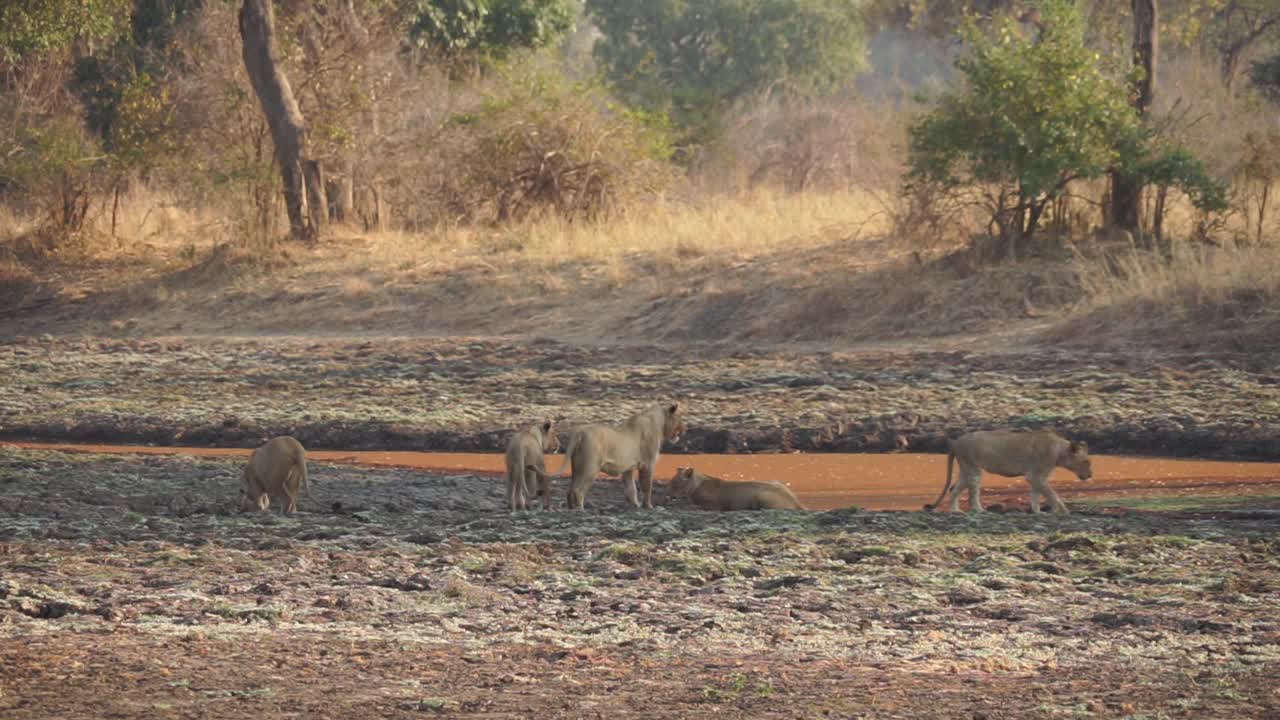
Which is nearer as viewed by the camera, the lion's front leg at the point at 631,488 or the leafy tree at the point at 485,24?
the lion's front leg at the point at 631,488

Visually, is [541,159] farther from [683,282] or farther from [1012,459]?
[1012,459]

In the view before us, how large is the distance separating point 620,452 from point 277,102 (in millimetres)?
15738

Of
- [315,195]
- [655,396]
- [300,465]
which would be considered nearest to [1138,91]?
[655,396]

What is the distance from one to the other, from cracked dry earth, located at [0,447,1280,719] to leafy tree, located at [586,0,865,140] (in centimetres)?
3995

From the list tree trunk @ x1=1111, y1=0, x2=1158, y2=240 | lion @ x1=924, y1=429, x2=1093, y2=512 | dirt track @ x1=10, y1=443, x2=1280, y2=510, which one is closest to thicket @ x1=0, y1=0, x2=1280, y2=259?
tree trunk @ x1=1111, y1=0, x2=1158, y2=240

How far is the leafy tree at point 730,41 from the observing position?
163ft

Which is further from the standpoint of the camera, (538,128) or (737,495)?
(538,128)

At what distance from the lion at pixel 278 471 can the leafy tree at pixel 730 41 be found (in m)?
39.3

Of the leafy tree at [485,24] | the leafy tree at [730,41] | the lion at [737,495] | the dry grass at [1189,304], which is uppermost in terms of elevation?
the leafy tree at [730,41]

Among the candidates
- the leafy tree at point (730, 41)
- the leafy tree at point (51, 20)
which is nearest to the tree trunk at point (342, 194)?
the leafy tree at point (51, 20)

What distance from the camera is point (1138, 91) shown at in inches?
798

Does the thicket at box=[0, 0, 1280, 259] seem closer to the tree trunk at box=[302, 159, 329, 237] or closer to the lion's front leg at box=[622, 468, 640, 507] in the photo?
the tree trunk at box=[302, 159, 329, 237]

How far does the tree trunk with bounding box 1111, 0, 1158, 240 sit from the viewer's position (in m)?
19.7

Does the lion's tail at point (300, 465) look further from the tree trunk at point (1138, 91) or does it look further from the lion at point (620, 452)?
the tree trunk at point (1138, 91)
